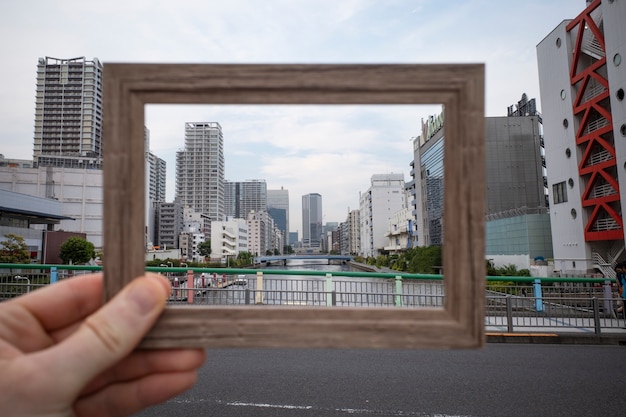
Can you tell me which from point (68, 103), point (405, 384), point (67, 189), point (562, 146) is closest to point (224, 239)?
point (67, 189)

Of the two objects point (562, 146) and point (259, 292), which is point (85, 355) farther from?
point (562, 146)

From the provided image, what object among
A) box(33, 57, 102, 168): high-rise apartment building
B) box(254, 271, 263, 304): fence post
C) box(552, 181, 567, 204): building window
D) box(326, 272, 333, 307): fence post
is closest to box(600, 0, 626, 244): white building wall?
box(552, 181, 567, 204): building window

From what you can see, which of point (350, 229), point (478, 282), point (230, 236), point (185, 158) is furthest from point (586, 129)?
point (185, 158)

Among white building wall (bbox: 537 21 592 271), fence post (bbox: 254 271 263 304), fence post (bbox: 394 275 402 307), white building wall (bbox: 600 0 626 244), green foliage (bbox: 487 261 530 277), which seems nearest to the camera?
fence post (bbox: 394 275 402 307)

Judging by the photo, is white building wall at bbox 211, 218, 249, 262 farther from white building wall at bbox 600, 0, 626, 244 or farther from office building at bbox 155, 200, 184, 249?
white building wall at bbox 600, 0, 626, 244

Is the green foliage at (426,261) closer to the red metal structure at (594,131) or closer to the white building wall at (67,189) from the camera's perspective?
the red metal structure at (594,131)

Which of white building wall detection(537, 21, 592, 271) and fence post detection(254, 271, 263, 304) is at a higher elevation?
white building wall detection(537, 21, 592, 271)
